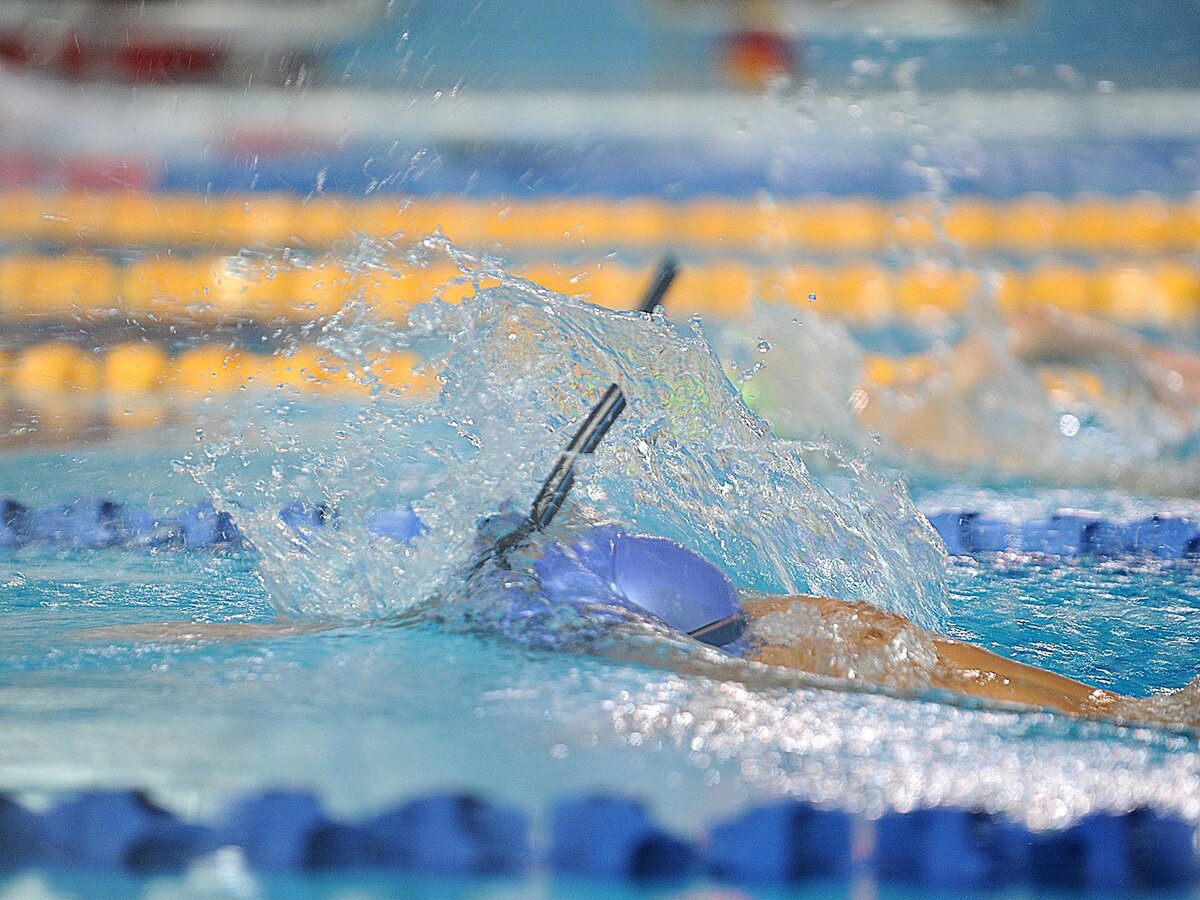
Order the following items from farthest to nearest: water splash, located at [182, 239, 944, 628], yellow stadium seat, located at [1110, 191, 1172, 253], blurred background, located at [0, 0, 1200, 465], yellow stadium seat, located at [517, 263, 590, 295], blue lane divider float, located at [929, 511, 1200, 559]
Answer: yellow stadium seat, located at [1110, 191, 1172, 253] → blurred background, located at [0, 0, 1200, 465] → yellow stadium seat, located at [517, 263, 590, 295] → blue lane divider float, located at [929, 511, 1200, 559] → water splash, located at [182, 239, 944, 628]

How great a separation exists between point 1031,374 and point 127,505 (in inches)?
106

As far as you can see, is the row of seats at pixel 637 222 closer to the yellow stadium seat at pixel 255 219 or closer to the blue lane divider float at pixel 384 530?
the yellow stadium seat at pixel 255 219

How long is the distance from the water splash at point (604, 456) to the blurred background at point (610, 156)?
10.7 feet

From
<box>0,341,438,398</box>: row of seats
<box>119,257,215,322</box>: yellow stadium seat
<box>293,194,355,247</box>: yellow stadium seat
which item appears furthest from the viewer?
<box>293,194,355,247</box>: yellow stadium seat

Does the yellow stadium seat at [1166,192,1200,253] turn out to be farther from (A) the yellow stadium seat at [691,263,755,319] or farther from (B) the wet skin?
(B) the wet skin

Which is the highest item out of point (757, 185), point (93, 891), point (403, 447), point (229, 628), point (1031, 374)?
point (757, 185)

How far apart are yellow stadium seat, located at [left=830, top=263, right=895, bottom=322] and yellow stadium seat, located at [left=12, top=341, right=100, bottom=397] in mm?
3071

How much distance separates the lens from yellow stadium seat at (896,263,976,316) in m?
5.66

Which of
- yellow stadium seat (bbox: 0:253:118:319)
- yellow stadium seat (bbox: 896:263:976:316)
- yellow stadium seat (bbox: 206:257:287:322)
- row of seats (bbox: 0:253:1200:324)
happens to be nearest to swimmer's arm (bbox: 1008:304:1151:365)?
row of seats (bbox: 0:253:1200:324)

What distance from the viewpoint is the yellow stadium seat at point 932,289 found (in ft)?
18.6

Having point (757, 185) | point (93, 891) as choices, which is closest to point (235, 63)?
point (757, 185)

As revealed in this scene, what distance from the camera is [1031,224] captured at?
6.18 metres

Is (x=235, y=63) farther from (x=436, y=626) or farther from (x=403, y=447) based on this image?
A: (x=436, y=626)

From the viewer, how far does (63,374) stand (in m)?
4.57
